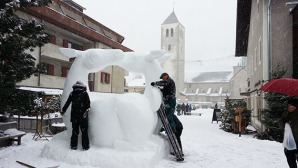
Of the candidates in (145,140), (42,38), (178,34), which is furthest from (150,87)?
(178,34)

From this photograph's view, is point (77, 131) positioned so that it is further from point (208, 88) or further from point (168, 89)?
point (208, 88)

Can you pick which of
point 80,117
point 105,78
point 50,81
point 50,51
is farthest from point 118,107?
point 105,78

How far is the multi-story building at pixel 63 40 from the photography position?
1644cm

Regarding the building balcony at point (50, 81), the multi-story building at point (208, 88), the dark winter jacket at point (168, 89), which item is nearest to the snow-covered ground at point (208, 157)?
the dark winter jacket at point (168, 89)

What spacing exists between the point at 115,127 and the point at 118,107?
1.52 feet

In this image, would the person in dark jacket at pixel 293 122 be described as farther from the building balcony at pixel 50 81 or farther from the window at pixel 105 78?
the window at pixel 105 78

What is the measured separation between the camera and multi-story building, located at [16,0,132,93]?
1644 centimetres

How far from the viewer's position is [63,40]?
65.7 feet

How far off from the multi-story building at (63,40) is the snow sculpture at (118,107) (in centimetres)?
940

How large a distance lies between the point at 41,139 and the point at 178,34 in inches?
2568

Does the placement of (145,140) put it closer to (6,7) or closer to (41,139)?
(6,7)

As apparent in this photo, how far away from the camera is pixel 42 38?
607 centimetres

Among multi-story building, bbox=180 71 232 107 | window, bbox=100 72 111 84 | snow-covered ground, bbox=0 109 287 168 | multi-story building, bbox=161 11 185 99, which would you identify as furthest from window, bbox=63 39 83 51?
multi-story building, bbox=180 71 232 107

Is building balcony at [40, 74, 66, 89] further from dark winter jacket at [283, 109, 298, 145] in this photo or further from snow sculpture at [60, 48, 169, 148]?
dark winter jacket at [283, 109, 298, 145]
